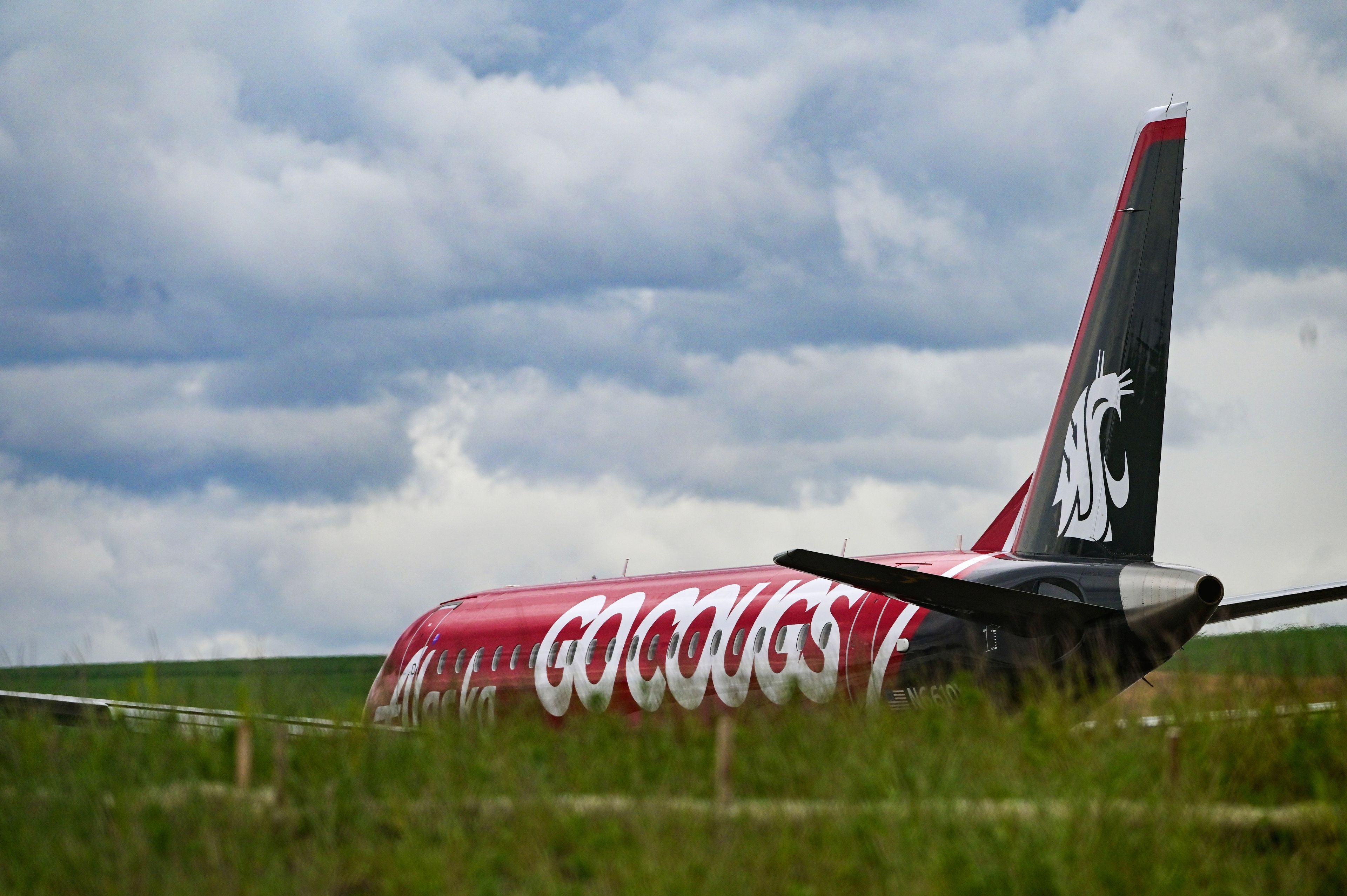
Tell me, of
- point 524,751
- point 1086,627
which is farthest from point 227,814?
point 1086,627

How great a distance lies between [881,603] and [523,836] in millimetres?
9153

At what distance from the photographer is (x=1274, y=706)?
13.4 m

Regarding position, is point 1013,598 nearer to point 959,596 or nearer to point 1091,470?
point 959,596

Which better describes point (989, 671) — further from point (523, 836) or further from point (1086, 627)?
point (523, 836)

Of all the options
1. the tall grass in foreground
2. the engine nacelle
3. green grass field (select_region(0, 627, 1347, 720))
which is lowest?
the tall grass in foreground

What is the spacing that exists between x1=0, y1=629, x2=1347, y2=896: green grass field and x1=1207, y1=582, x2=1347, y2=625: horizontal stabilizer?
219 cm

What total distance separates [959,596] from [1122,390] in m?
5.00

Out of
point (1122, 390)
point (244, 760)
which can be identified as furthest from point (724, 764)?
point (1122, 390)

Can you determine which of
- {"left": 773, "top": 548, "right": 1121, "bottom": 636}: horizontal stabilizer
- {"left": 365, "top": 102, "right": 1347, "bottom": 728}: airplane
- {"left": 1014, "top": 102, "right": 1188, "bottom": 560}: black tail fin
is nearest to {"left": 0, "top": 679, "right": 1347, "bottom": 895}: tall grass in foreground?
{"left": 773, "top": 548, "right": 1121, "bottom": 636}: horizontal stabilizer

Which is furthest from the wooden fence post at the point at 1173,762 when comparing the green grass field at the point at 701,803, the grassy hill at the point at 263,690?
the grassy hill at the point at 263,690

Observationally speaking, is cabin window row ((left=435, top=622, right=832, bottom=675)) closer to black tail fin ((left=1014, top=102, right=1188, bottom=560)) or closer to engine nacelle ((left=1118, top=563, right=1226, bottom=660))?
black tail fin ((left=1014, top=102, right=1188, bottom=560))

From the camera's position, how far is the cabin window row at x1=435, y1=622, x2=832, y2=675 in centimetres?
2042

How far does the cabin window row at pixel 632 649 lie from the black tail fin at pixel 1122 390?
11.4ft

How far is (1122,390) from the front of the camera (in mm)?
19250
